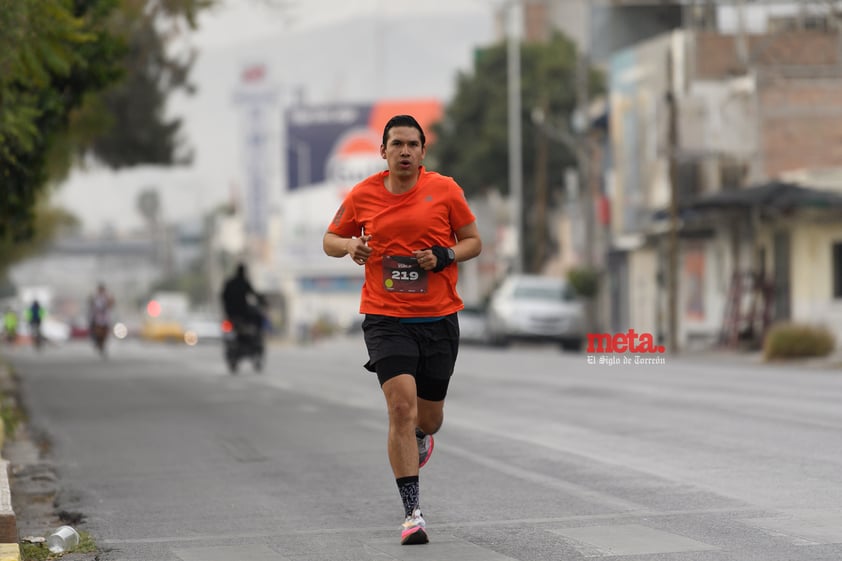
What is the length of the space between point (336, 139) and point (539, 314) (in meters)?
84.5

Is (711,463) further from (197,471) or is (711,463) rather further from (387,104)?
(387,104)

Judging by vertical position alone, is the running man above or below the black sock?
above

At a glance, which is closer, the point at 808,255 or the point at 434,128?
the point at 808,255

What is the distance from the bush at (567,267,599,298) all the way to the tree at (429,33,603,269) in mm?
13694

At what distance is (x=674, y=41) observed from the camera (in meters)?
50.9

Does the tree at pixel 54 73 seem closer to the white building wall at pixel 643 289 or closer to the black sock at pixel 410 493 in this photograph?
the black sock at pixel 410 493

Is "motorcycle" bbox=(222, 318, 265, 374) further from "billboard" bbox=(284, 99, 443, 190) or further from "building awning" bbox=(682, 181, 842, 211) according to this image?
"billboard" bbox=(284, 99, 443, 190)

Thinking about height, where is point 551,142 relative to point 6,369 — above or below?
above

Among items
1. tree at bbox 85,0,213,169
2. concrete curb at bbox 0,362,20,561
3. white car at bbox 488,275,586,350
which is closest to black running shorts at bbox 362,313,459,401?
concrete curb at bbox 0,362,20,561

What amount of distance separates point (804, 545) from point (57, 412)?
13962mm

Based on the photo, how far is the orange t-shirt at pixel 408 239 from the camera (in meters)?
9.18

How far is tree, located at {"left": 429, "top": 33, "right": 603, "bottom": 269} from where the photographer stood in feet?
245

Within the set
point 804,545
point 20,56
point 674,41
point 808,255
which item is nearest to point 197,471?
point 20,56

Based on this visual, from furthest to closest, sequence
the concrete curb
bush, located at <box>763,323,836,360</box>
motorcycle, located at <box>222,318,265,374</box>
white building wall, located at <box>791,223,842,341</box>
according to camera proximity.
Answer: white building wall, located at <box>791,223,842,341</box>, bush, located at <box>763,323,836,360</box>, motorcycle, located at <box>222,318,265,374</box>, the concrete curb
